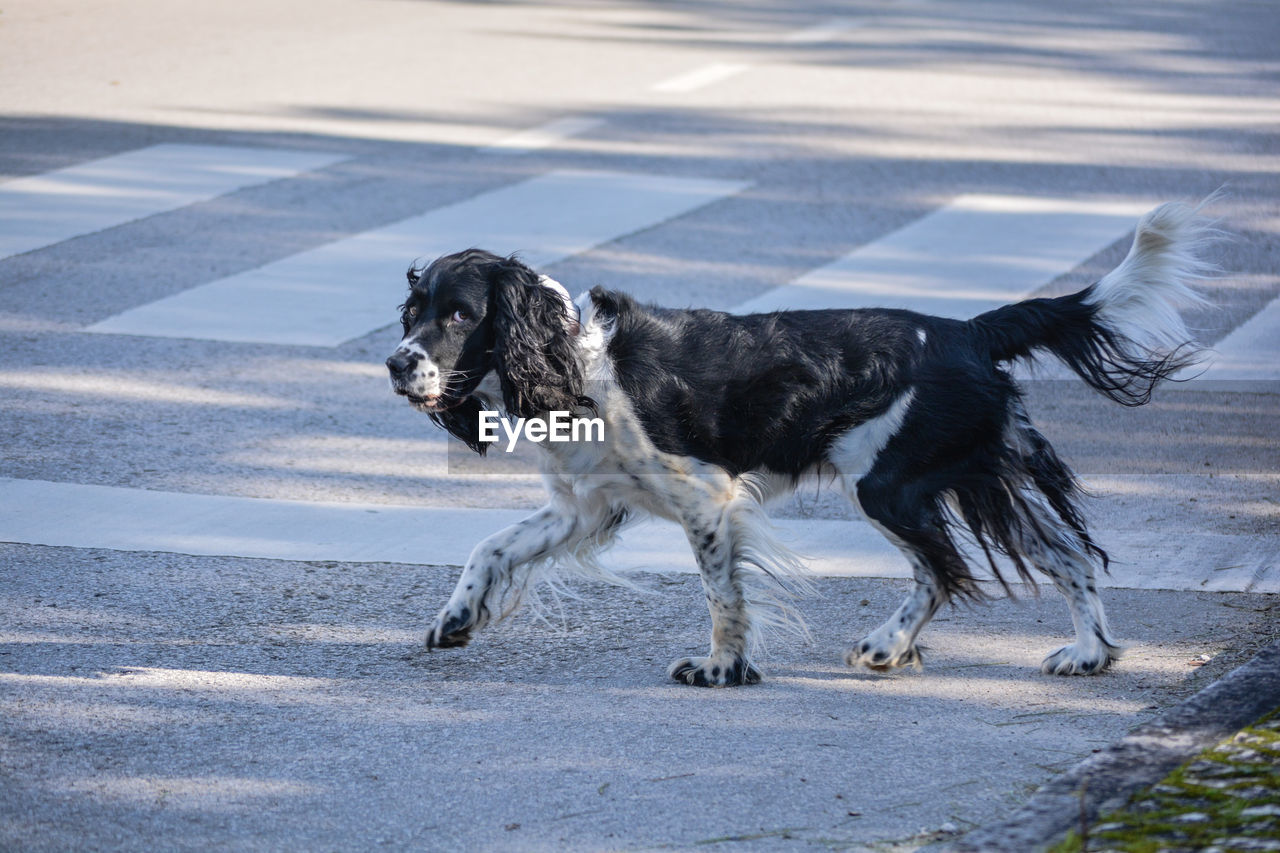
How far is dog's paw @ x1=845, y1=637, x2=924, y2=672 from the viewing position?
15.1 ft

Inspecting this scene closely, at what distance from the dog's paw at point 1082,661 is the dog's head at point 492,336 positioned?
158cm

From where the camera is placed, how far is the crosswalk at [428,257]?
18.0ft

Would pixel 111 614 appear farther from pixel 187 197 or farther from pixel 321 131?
pixel 321 131

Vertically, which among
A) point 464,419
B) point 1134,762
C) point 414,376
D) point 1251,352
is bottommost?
point 1134,762

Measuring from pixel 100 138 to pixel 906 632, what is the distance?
8899mm

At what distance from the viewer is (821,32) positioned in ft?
57.6

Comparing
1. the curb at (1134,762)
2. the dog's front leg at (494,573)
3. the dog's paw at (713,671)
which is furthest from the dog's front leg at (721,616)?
the curb at (1134,762)

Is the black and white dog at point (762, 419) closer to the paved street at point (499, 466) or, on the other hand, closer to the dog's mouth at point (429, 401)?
the dog's mouth at point (429, 401)

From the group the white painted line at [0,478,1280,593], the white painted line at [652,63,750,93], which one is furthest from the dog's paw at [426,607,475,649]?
the white painted line at [652,63,750,93]

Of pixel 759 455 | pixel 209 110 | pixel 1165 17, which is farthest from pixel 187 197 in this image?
pixel 1165 17

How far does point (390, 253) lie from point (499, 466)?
3037 millimetres

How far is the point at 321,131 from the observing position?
475 inches

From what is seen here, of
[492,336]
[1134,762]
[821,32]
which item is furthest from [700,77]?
[1134,762]

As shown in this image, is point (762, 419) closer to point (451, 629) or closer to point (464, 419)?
point (464, 419)
